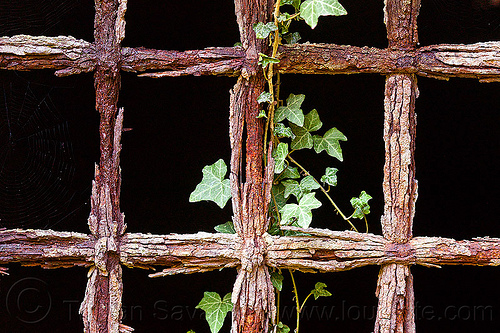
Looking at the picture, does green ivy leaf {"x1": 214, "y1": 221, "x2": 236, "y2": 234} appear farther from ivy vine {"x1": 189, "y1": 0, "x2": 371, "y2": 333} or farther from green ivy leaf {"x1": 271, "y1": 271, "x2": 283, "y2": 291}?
green ivy leaf {"x1": 271, "y1": 271, "x2": 283, "y2": 291}

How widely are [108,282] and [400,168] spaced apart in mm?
1053

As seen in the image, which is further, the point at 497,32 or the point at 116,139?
the point at 497,32

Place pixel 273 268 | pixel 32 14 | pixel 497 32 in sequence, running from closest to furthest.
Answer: pixel 273 268, pixel 32 14, pixel 497 32

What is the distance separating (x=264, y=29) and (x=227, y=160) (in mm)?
1029

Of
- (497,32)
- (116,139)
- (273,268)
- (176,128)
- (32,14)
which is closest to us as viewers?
(116,139)

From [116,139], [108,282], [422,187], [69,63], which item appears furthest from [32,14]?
[422,187]

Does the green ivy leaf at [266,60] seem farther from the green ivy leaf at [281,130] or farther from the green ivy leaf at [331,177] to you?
the green ivy leaf at [331,177]

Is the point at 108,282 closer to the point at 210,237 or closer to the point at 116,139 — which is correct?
the point at 210,237

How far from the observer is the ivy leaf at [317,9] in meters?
1.50

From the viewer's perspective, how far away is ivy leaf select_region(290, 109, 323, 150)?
5.85 ft

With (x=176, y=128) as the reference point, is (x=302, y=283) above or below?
below

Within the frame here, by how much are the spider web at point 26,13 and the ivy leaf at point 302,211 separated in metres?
1.16

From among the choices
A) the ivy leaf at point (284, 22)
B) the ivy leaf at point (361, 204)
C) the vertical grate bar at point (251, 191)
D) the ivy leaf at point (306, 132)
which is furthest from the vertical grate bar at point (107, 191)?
the ivy leaf at point (361, 204)

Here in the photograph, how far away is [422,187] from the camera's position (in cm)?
243
